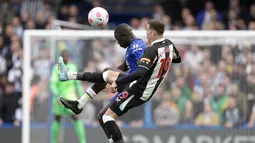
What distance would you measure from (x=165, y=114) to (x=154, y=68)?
14.8 ft

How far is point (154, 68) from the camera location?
12.5m

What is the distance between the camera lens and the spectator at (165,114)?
16703mm

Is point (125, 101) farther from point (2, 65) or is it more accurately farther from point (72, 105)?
point (2, 65)

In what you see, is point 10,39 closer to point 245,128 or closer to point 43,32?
point 43,32

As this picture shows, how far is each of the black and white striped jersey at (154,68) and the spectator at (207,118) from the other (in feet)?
13.5

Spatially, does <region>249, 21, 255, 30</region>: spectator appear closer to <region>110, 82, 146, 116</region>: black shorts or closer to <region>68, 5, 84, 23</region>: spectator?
<region>68, 5, 84, 23</region>: spectator

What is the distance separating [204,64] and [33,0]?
7.46 meters

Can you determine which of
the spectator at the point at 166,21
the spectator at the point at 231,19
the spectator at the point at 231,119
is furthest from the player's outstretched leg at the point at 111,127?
the spectator at the point at 231,19

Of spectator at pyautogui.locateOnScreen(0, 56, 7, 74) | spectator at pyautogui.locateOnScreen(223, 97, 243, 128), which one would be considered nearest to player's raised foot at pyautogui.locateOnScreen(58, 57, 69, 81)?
spectator at pyautogui.locateOnScreen(223, 97, 243, 128)

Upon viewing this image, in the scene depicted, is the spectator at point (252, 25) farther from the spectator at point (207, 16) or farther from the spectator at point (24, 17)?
the spectator at point (24, 17)

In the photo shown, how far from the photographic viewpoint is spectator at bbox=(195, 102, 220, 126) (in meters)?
16.6

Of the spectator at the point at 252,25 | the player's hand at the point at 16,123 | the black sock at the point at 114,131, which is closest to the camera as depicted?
the black sock at the point at 114,131

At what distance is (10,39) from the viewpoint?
20.4 m

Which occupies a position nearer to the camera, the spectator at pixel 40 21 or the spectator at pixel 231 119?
the spectator at pixel 231 119
